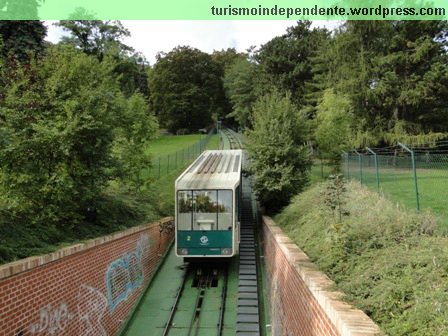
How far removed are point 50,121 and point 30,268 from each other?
15.3 feet

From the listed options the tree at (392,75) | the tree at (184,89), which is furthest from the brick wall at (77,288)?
the tree at (184,89)

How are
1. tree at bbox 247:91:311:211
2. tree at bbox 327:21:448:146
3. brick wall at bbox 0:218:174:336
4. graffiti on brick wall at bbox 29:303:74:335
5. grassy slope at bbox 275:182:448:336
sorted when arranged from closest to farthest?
grassy slope at bbox 275:182:448:336, brick wall at bbox 0:218:174:336, graffiti on brick wall at bbox 29:303:74:335, tree at bbox 247:91:311:211, tree at bbox 327:21:448:146

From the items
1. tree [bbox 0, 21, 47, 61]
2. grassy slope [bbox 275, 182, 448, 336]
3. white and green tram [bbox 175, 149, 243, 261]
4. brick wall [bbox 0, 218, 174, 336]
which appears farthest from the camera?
tree [bbox 0, 21, 47, 61]

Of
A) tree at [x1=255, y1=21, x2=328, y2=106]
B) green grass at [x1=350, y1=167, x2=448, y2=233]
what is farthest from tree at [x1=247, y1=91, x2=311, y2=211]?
tree at [x1=255, y1=21, x2=328, y2=106]

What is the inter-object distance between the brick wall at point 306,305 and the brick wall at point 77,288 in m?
4.27

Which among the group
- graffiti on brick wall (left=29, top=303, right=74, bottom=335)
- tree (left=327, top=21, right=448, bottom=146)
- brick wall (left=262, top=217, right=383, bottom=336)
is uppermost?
tree (left=327, top=21, right=448, bottom=146)

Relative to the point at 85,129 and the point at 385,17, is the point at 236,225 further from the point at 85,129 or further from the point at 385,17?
the point at 385,17

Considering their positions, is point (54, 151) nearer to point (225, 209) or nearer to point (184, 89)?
point (225, 209)

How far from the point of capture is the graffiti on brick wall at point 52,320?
748 centimetres

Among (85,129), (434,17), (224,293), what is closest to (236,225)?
(224,293)

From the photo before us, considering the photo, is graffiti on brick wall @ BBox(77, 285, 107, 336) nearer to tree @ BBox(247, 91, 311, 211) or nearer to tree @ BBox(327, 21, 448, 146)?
tree @ BBox(247, 91, 311, 211)

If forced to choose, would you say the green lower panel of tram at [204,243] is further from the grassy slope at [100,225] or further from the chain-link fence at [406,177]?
the chain-link fence at [406,177]

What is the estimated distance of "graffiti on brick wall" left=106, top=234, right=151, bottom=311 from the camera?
442 inches

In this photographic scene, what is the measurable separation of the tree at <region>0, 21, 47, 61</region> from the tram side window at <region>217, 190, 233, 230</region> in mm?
20517
